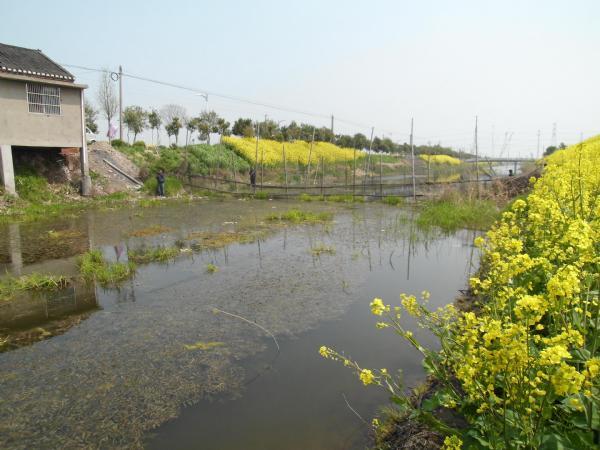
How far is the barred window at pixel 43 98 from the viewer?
14.5m

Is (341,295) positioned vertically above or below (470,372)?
below

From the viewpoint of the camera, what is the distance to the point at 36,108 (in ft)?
47.9

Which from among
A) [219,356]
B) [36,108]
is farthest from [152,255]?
[36,108]

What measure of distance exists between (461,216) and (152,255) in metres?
9.11

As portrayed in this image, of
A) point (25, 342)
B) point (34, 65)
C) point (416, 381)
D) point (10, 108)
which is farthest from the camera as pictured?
point (34, 65)

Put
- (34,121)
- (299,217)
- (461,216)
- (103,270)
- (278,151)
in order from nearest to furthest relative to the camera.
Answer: (103,270), (461,216), (299,217), (34,121), (278,151)

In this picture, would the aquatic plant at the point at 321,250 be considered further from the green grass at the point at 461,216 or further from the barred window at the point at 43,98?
the barred window at the point at 43,98

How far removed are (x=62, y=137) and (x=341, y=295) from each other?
13.6m

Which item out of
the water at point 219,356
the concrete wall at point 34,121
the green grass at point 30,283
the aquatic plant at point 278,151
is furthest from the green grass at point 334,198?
the green grass at point 30,283

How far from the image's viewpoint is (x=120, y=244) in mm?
9594

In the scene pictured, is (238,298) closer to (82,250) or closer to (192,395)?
(192,395)

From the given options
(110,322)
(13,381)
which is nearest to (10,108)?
(110,322)

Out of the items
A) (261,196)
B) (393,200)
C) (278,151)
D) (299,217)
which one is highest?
(278,151)

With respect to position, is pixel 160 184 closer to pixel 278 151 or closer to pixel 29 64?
pixel 29 64
